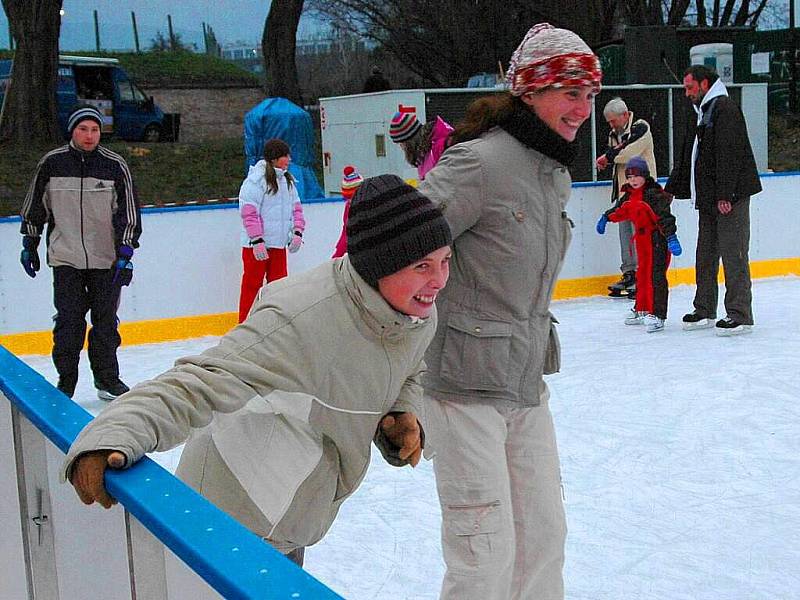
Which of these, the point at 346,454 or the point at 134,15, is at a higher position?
the point at 134,15

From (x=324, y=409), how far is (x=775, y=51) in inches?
940

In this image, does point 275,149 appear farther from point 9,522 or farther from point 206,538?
point 206,538

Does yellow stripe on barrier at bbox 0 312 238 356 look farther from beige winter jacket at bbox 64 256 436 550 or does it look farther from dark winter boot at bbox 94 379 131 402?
beige winter jacket at bbox 64 256 436 550

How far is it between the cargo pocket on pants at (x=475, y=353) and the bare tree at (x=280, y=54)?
18.7 m

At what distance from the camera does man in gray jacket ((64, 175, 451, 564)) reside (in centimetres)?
162

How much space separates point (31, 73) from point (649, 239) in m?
12.9

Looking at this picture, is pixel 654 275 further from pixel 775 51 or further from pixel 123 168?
pixel 775 51

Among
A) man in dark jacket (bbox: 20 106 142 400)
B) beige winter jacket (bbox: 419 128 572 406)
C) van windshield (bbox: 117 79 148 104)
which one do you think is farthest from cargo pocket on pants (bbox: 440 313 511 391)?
van windshield (bbox: 117 79 148 104)

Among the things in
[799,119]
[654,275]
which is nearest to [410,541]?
[654,275]

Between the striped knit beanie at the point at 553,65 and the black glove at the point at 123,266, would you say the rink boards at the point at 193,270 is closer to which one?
the black glove at the point at 123,266

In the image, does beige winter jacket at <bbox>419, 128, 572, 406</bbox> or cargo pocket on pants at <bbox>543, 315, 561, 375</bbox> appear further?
cargo pocket on pants at <bbox>543, 315, 561, 375</bbox>

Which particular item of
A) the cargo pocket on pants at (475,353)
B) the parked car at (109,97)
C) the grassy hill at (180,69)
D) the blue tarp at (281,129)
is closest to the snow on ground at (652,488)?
the cargo pocket on pants at (475,353)

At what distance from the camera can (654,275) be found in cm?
741

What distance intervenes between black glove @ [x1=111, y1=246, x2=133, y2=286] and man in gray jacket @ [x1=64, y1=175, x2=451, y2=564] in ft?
12.3
